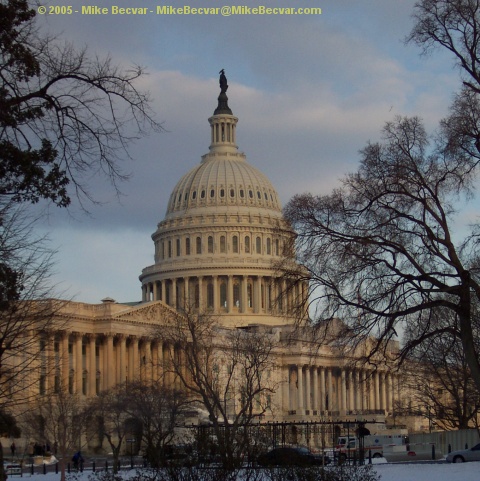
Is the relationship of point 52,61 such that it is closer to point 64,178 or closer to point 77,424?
point 64,178

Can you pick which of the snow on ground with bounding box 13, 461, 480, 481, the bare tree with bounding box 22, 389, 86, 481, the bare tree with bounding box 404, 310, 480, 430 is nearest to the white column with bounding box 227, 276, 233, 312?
the bare tree with bounding box 404, 310, 480, 430

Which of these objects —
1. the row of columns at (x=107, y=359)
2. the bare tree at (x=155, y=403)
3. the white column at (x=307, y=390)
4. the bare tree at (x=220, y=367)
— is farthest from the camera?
the white column at (x=307, y=390)

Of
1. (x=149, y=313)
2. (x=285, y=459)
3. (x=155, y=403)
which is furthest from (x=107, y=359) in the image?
(x=285, y=459)

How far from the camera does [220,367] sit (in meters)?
159

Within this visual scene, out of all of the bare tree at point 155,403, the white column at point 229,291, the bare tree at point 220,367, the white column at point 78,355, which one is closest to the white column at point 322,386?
the white column at point 229,291

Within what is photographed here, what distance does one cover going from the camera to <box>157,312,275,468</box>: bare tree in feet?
229

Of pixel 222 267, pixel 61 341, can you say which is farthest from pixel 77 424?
pixel 222 267

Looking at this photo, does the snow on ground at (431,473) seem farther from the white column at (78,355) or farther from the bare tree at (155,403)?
the white column at (78,355)

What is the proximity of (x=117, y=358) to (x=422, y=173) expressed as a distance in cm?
10646

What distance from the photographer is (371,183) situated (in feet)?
134

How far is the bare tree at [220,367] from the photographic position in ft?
229

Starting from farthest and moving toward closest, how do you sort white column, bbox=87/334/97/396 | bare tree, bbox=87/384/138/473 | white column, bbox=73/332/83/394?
white column, bbox=87/334/97/396, white column, bbox=73/332/83/394, bare tree, bbox=87/384/138/473

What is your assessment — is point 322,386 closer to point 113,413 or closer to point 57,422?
point 113,413

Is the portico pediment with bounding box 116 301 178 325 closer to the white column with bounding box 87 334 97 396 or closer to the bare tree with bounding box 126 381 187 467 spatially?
the white column with bounding box 87 334 97 396
